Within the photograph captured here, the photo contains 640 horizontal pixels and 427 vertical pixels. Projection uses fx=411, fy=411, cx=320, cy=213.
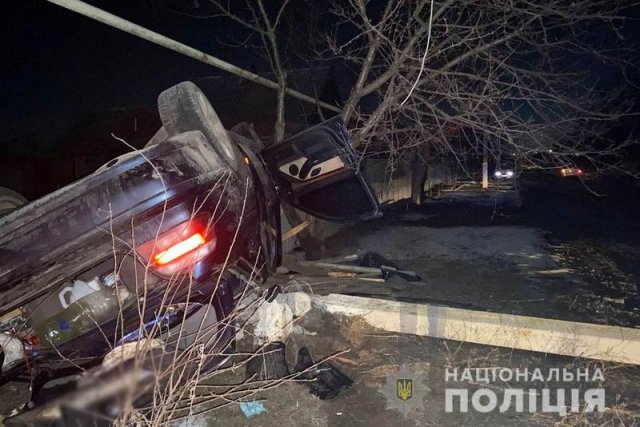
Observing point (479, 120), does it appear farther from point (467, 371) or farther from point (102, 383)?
point (102, 383)

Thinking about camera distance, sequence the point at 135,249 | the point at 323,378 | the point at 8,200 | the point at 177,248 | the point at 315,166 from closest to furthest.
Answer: the point at 135,249 → the point at 177,248 → the point at 323,378 → the point at 8,200 → the point at 315,166

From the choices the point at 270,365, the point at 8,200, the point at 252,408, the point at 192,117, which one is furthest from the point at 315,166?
the point at 8,200

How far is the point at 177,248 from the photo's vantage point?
2.34 metres

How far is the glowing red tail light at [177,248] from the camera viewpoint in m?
2.29

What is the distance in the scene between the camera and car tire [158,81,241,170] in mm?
2744

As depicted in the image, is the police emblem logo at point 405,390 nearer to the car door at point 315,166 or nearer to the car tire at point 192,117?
the car door at point 315,166

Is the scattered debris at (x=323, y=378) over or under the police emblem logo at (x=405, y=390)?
over

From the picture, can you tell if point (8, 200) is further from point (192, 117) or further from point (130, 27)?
point (192, 117)

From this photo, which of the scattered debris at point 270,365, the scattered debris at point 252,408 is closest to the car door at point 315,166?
the scattered debris at point 270,365

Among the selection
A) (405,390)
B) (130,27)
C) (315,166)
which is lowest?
(405,390)

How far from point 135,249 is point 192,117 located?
43.9 inches

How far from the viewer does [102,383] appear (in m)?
0.69

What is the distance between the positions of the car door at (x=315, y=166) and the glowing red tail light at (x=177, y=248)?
1684 millimetres

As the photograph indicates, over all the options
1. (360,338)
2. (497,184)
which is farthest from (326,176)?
(497,184)
